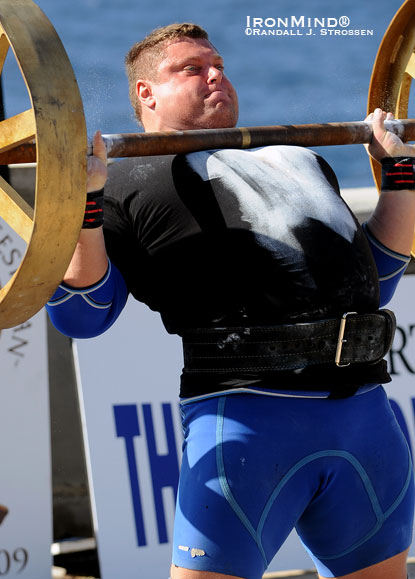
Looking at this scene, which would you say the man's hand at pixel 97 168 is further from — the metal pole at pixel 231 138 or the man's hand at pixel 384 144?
the man's hand at pixel 384 144

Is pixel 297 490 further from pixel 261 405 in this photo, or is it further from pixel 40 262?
pixel 40 262

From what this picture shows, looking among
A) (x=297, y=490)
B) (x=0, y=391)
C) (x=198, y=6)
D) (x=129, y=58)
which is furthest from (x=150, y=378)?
(x=198, y=6)

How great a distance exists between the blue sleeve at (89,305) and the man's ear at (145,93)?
444 mm

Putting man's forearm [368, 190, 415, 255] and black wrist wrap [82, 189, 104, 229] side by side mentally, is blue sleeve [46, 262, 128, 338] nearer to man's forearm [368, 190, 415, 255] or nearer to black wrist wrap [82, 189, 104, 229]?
black wrist wrap [82, 189, 104, 229]

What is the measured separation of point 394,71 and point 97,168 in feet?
3.38

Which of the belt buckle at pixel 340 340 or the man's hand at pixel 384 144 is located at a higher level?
the man's hand at pixel 384 144

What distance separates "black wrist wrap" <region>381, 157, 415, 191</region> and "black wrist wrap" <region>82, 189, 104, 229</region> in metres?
0.65

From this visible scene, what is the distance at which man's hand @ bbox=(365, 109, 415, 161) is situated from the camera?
6.93ft

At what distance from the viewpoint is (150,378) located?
11.0 ft

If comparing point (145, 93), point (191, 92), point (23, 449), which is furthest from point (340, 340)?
point (23, 449)

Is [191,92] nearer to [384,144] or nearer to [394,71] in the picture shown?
[384,144]

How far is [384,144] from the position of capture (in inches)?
83.8

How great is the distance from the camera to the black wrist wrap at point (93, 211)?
1.82 m

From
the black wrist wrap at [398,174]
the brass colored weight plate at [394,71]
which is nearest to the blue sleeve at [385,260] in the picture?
the black wrist wrap at [398,174]
